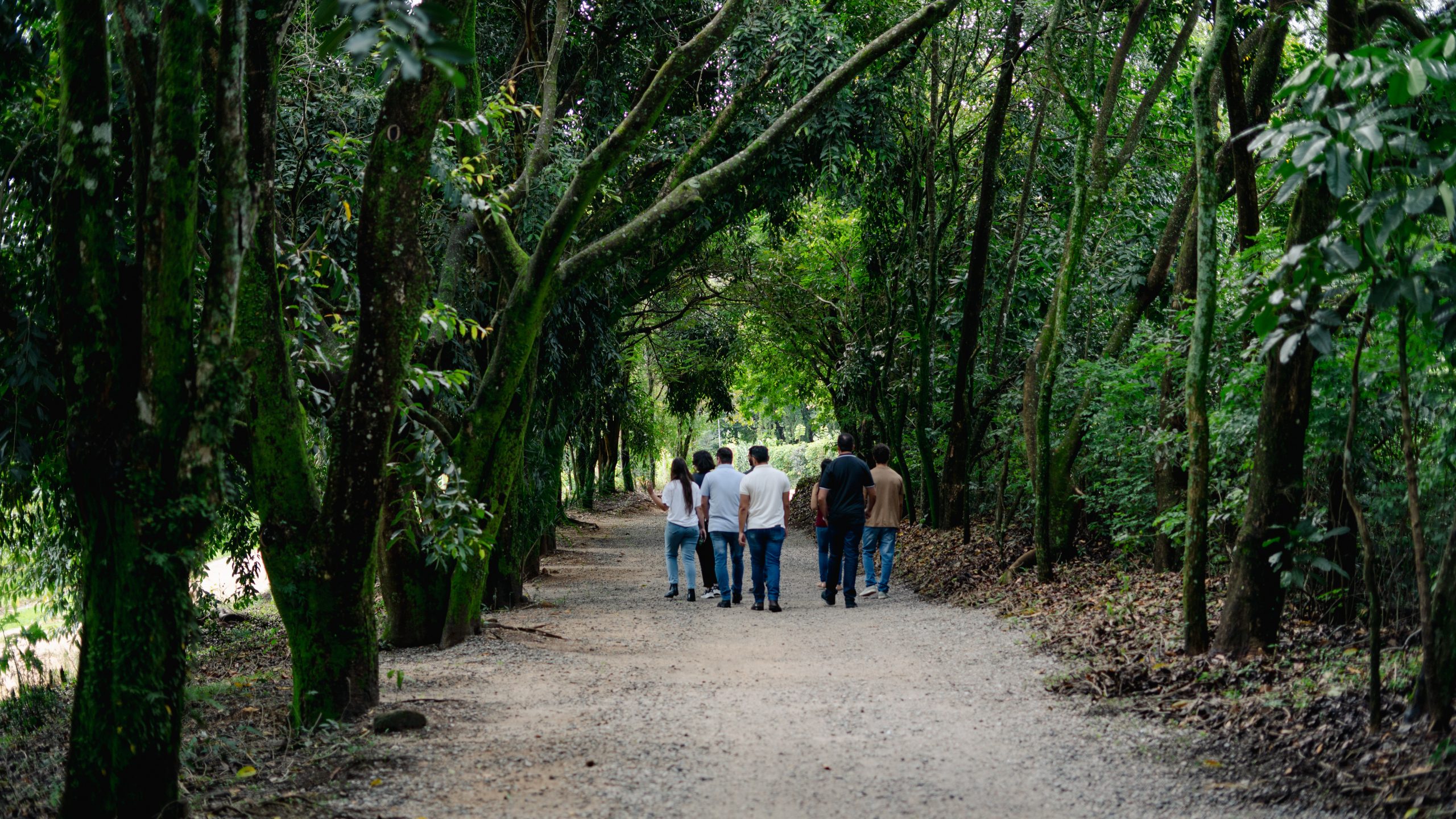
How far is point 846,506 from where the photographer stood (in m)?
13.0

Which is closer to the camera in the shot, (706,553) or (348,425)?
(348,425)

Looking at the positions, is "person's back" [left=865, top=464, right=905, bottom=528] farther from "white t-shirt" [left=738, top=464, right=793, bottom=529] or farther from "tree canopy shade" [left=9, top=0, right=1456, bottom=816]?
"tree canopy shade" [left=9, top=0, right=1456, bottom=816]

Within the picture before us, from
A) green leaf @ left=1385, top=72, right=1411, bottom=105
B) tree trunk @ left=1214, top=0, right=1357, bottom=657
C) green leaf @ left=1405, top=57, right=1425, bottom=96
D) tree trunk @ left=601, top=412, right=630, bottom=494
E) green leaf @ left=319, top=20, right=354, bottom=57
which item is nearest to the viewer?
green leaf @ left=319, top=20, right=354, bottom=57

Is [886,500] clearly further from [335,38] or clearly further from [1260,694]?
[335,38]

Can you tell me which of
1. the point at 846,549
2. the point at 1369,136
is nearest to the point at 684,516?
the point at 846,549

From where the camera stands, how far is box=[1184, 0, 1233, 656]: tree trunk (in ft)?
23.7

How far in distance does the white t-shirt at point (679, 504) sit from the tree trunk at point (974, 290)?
567cm

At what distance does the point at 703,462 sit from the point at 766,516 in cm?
145

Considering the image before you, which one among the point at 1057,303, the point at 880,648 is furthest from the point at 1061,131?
the point at 880,648

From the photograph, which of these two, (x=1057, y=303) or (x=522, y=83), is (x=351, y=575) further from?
(x=522, y=83)

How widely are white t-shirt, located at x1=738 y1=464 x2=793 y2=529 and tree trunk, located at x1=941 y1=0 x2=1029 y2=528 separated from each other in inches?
222

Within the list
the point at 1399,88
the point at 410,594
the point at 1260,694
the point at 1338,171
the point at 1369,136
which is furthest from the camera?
the point at 410,594

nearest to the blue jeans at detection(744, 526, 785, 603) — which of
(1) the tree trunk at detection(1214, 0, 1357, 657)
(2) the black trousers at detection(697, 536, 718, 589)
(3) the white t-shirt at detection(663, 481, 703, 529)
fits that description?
(3) the white t-shirt at detection(663, 481, 703, 529)

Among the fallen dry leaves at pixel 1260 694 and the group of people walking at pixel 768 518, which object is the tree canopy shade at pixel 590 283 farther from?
the group of people walking at pixel 768 518
